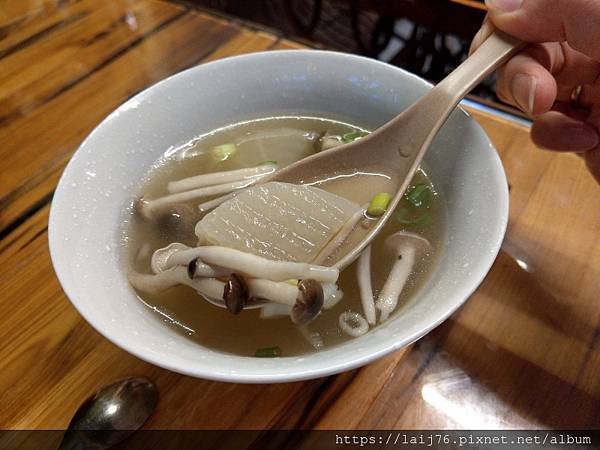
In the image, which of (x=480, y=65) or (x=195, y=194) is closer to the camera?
(x=480, y=65)

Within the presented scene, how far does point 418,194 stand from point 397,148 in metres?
0.14

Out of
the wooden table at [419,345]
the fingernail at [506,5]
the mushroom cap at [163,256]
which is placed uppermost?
the fingernail at [506,5]

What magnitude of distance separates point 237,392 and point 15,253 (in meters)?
0.70

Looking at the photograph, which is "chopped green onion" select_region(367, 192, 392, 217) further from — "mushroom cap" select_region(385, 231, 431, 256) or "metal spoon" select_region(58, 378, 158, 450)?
"metal spoon" select_region(58, 378, 158, 450)

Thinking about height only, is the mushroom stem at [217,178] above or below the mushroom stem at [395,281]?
above

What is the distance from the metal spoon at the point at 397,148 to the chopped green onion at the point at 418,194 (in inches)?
3.6

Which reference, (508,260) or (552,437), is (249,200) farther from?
(552,437)

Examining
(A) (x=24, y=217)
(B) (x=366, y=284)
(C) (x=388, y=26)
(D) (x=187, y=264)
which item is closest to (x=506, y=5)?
(B) (x=366, y=284)

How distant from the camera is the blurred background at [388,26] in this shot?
1.85m

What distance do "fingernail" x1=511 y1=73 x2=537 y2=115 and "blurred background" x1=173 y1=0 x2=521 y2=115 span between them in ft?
1.28

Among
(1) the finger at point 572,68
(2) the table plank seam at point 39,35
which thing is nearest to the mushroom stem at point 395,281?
(1) the finger at point 572,68

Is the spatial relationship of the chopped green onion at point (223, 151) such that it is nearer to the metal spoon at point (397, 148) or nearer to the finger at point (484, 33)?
the metal spoon at point (397, 148)

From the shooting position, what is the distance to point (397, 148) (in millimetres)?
1216

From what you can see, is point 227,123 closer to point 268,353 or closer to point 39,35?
point 268,353
